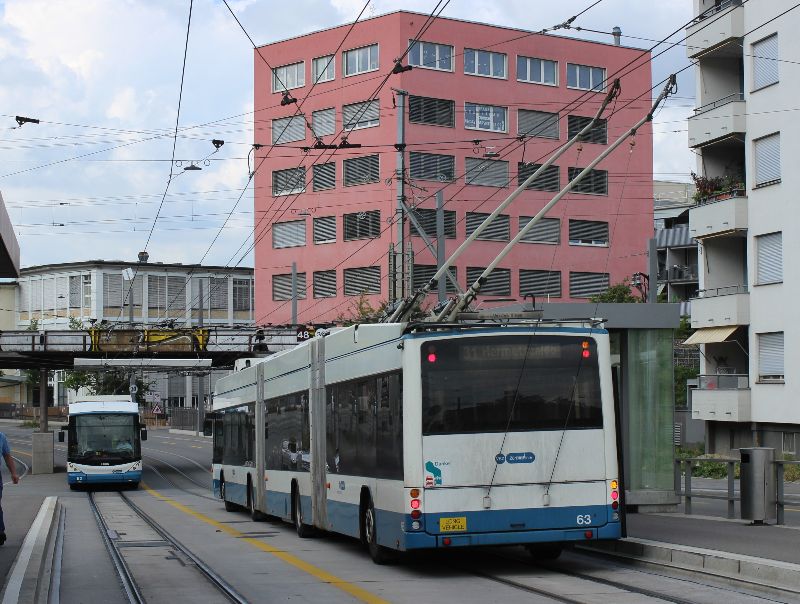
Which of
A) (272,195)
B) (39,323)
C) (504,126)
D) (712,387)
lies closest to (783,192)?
(712,387)

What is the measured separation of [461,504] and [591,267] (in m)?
63.9

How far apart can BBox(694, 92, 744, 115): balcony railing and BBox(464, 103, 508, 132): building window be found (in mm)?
24407

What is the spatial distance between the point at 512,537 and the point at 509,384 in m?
1.62

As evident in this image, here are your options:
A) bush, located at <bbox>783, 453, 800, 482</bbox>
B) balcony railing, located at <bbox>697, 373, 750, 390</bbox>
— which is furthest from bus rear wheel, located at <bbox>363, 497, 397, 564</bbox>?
balcony railing, located at <bbox>697, 373, 750, 390</bbox>

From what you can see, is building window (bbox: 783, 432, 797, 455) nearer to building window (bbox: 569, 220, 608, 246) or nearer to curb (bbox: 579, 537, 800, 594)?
curb (bbox: 579, 537, 800, 594)

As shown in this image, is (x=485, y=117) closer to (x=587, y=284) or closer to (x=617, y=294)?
(x=587, y=284)

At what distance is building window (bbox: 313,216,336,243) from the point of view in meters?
74.2

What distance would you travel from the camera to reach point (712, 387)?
48.8m

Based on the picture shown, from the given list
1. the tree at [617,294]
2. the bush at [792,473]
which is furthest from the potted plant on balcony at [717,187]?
the tree at [617,294]

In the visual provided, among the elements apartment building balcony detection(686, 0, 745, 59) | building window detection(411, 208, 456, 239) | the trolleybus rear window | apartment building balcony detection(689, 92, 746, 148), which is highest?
apartment building balcony detection(686, 0, 745, 59)

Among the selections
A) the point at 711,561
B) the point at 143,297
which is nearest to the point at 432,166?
the point at 143,297

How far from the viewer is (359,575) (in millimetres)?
15422

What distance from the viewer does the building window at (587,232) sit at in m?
76.4

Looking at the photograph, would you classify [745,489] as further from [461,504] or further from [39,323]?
[39,323]
